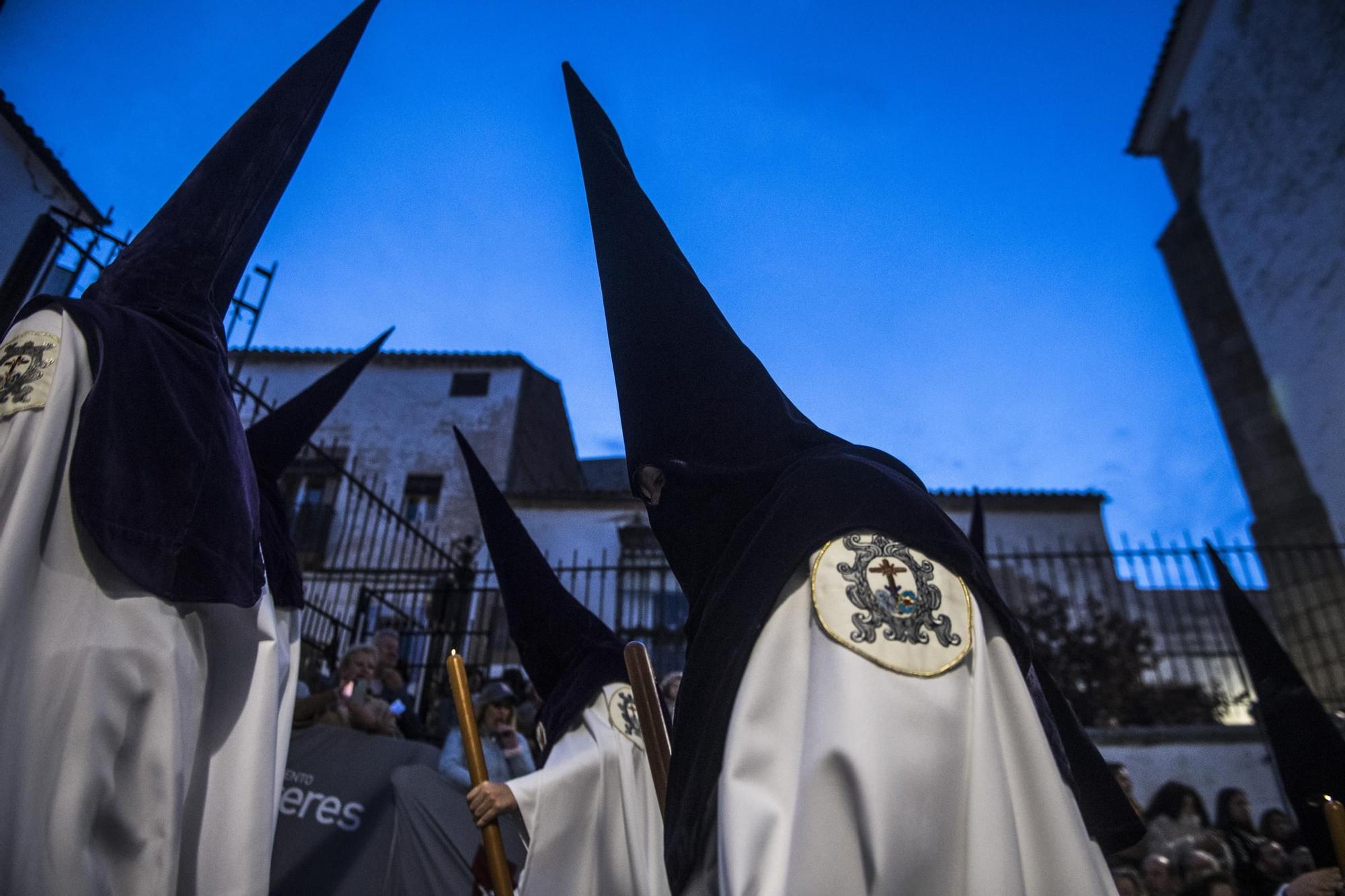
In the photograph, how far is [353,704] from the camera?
17.7 feet

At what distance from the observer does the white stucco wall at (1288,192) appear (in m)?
12.3

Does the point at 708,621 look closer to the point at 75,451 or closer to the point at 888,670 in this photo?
the point at 888,670

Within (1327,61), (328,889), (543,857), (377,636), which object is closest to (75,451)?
(543,857)

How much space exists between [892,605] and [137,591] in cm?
166

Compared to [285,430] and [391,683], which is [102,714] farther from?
[391,683]

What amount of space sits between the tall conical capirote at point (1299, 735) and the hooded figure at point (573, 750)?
9.09ft

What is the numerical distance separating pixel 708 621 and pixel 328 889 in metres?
3.98

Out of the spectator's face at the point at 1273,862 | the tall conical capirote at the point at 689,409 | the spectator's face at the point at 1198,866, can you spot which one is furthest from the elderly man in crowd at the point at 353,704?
the spectator's face at the point at 1273,862

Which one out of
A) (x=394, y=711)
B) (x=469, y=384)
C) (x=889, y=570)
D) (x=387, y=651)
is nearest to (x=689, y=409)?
(x=889, y=570)

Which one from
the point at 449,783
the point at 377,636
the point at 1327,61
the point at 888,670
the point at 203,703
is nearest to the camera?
the point at 888,670

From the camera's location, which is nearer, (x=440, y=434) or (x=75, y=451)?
(x=75, y=451)

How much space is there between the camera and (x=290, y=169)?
2775 mm

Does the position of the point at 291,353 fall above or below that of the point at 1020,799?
above

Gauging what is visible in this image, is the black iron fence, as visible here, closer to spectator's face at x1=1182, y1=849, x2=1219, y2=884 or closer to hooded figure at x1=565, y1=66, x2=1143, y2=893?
spectator's face at x1=1182, y1=849, x2=1219, y2=884
